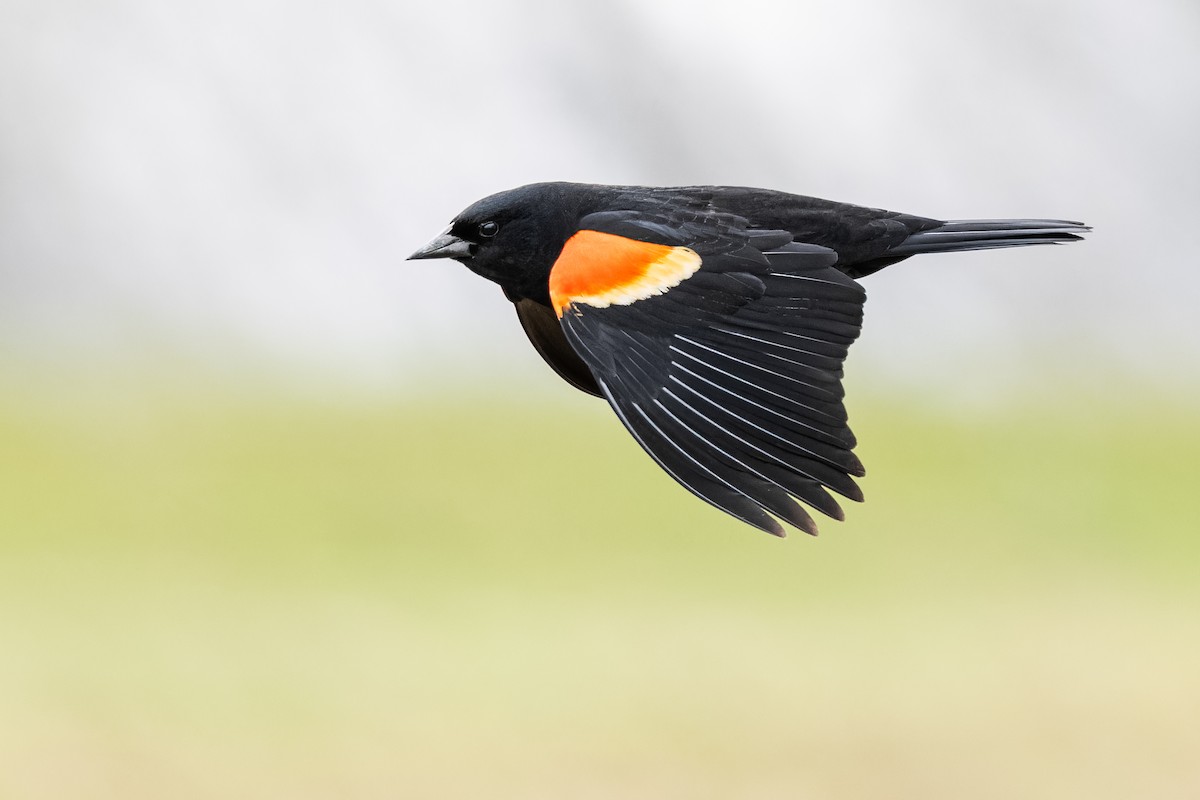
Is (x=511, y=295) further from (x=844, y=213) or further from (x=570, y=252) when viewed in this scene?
(x=844, y=213)

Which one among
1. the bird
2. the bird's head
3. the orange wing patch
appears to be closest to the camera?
the bird

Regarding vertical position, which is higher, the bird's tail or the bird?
the bird's tail

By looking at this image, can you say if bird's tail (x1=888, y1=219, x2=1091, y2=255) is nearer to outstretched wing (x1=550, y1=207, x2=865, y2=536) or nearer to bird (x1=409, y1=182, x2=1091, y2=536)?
bird (x1=409, y1=182, x2=1091, y2=536)

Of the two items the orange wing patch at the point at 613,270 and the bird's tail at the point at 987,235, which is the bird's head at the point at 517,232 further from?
the bird's tail at the point at 987,235

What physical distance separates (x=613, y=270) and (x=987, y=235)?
0.81 m

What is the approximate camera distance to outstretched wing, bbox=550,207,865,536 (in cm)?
182

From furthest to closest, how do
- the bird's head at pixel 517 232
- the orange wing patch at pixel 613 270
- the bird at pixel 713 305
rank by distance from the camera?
the bird's head at pixel 517 232, the orange wing patch at pixel 613 270, the bird at pixel 713 305

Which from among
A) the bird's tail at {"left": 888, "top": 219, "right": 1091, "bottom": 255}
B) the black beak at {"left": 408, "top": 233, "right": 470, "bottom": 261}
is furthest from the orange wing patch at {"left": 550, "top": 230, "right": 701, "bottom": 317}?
the bird's tail at {"left": 888, "top": 219, "right": 1091, "bottom": 255}

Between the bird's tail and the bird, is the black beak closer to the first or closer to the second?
the bird

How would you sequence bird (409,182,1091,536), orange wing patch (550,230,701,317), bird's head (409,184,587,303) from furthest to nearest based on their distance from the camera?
bird's head (409,184,587,303)
orange wing patch (550,230,701,317)
bird (409,182,1091,536)

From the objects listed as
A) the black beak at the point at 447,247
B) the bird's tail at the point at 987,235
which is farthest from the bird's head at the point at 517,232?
the bird's tail at the point at 987,235

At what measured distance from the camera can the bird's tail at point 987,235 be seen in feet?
7.30

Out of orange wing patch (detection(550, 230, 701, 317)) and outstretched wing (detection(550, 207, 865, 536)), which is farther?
orange wing patch (detection(550, 230, 701, 317))

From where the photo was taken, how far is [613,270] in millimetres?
2098
